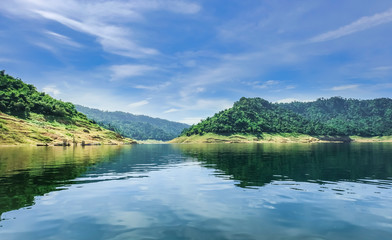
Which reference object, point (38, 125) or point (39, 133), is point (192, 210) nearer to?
point (39, 133)

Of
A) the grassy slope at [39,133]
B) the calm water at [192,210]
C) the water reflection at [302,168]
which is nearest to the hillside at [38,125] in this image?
the grassy slope at [39,133]

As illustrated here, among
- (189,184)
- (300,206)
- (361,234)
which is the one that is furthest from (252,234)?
(189,184)

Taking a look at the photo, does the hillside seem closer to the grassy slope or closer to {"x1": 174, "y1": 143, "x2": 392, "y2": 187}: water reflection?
the grassy slope

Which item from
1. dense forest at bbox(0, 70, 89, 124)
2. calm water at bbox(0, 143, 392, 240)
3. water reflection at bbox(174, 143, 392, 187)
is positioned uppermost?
dense forest at bbox(0, 70, 89, 124)

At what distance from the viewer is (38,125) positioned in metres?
137

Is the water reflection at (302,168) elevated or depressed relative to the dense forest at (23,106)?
depressed

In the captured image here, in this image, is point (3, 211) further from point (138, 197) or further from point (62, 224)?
point (138, 197)

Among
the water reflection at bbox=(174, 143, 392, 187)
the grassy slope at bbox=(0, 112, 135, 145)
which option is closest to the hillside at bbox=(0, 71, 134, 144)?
the grassy slope at bbox=(0, 112, 135, 145)

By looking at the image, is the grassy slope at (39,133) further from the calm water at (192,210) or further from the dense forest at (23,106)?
the calm water at (192,210)

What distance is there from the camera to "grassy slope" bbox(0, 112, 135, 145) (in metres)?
110

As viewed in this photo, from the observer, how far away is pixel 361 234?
12047mm

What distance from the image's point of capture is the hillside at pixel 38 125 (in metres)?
114

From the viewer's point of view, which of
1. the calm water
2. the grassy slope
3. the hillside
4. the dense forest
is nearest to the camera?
the calm water

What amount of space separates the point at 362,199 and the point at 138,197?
62.3ft
